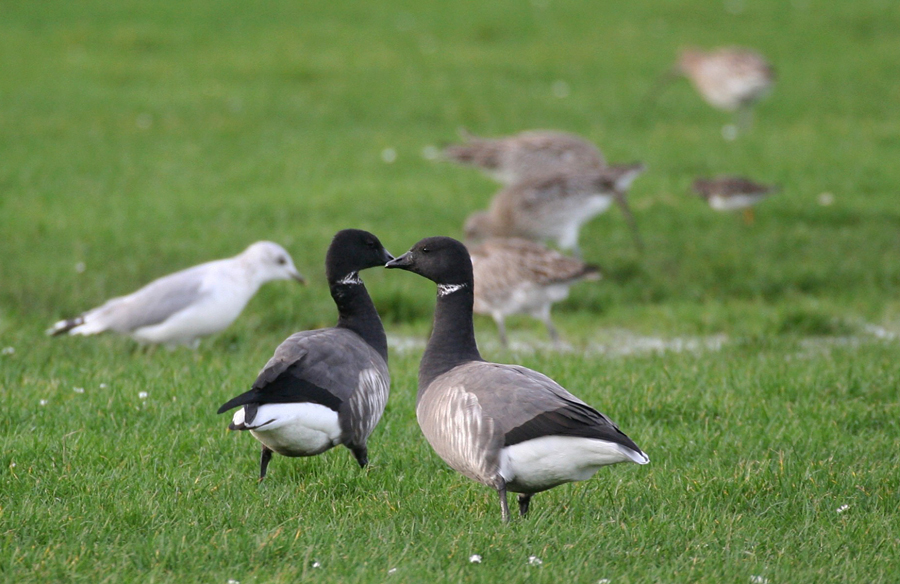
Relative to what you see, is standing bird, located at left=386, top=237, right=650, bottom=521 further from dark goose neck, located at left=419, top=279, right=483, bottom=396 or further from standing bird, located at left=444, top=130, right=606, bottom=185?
standing bird, located at left=444, top=130, right=606, bottom=185

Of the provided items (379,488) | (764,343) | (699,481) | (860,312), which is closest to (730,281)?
(860,312)

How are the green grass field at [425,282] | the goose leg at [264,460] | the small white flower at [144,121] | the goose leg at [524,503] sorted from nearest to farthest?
1. the green grass field at [425,282]
2. the goose leg at [524,503]
3. the goose leg at [264,460]
4. the small white flower at [144,121]

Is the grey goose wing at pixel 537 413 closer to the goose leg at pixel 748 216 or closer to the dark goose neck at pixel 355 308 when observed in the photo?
the dark goose neck at pixel 355 308

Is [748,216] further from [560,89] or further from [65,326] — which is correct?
[65,326]

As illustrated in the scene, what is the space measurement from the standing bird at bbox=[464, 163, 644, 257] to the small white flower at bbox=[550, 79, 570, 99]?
6895mm

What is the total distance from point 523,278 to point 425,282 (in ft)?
5.90

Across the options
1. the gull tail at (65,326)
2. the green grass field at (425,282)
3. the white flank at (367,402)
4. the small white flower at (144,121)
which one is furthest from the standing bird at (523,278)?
the small white flower at (144,121)

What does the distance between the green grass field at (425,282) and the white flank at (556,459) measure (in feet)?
0.77

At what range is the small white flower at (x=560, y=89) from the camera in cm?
1750

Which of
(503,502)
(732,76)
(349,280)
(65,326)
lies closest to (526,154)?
(732,76)

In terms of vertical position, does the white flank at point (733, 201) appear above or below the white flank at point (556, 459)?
below

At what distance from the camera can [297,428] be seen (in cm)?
478

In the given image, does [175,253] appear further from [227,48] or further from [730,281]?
[227,48]

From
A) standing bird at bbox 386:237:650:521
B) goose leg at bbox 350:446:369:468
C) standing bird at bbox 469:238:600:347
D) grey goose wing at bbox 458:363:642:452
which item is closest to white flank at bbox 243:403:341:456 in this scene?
goose leg at bbox 350:446:369:468
